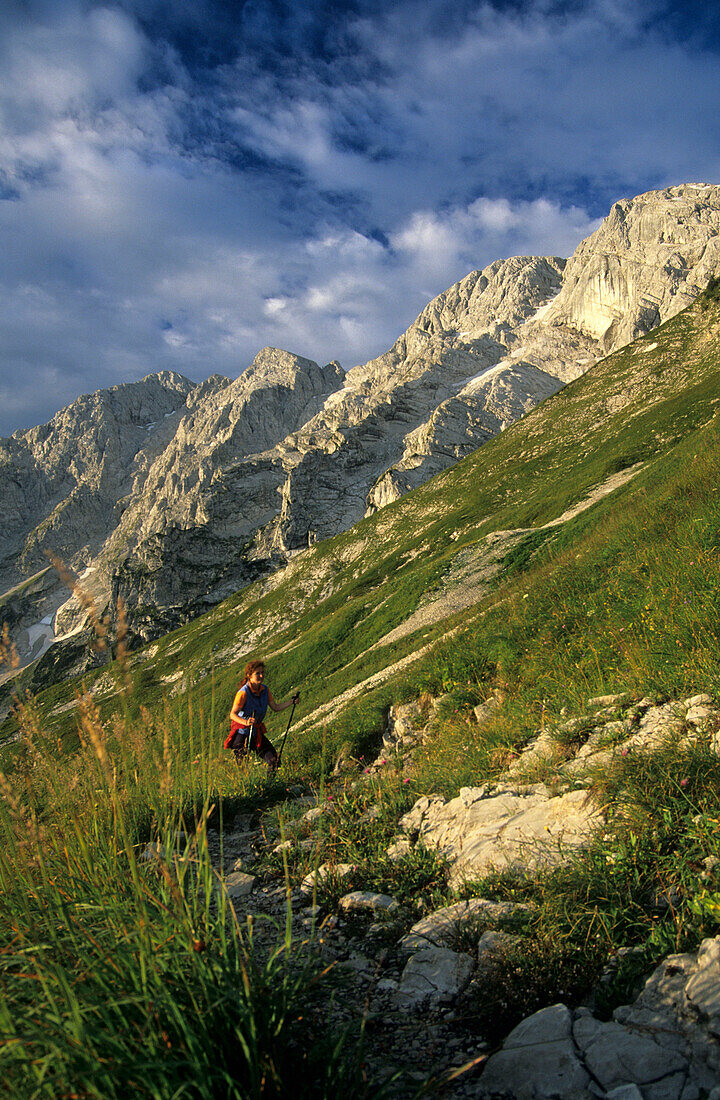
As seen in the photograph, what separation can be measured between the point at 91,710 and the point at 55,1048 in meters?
1.55

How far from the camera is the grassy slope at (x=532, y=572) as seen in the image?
737 cm

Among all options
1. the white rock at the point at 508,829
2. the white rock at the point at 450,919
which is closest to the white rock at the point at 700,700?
the white rock at the point at 508,829

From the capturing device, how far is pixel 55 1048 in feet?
6.27

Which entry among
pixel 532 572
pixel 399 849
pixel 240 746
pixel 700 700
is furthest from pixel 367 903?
pixel 532 572

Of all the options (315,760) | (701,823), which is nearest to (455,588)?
(315,760)

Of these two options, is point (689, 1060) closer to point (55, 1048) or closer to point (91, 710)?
point (55, 1048)

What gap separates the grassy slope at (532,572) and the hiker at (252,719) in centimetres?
63

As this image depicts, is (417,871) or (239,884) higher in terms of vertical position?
(239,884)

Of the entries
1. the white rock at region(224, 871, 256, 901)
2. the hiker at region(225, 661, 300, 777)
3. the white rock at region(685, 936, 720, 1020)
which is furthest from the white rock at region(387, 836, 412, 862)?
the hiker at region(225, 661, 300, 777)

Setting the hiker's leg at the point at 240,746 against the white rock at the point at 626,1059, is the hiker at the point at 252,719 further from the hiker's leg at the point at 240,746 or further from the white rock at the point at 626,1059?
the white rock at the point at 626,1059

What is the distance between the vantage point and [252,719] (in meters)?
9.95

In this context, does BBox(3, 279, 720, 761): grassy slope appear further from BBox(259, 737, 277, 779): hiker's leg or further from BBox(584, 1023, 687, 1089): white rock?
BBox(584, 1023, 687, 1089): white rock

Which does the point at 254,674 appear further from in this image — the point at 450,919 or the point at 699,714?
the point at 699,714

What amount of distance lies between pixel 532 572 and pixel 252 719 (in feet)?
31.3
